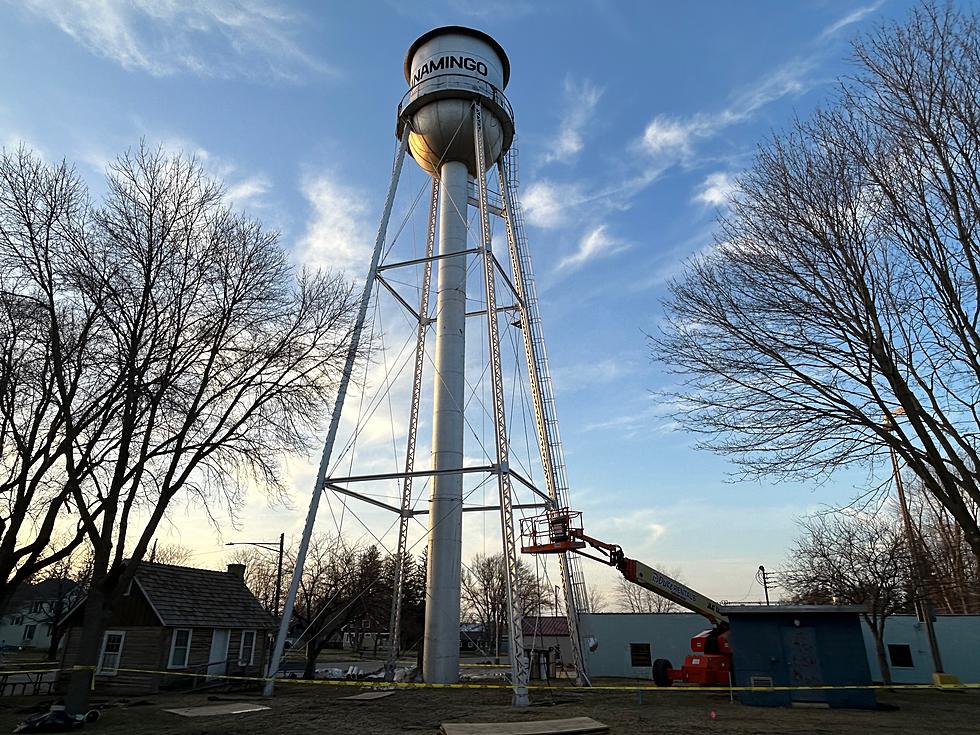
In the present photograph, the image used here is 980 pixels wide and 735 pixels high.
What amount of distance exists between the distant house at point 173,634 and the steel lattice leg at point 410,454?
18.9 ft

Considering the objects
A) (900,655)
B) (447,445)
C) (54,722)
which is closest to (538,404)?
(447,445)

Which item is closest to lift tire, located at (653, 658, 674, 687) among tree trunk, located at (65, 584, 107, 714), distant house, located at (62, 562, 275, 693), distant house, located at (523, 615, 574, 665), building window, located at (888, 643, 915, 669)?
distant house, located at (62, 562, 275, 693)

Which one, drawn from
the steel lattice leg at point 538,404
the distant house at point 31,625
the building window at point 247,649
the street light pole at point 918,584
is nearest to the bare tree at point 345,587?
the building window at point 247,649

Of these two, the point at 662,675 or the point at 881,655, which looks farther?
the point at 881,655

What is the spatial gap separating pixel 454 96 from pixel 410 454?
1026 cm

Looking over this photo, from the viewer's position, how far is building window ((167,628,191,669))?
1931cm

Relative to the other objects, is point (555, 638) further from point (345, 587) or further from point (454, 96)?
point (454, 96)

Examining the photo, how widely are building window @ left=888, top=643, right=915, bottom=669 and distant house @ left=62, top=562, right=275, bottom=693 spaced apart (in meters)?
23.1

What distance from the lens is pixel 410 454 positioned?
1748 centimetres

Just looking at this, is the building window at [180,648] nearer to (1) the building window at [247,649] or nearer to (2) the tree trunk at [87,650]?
(1) the building window at [247,649]

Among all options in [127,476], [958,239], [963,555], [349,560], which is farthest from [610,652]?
[958,239]

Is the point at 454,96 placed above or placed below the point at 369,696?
above

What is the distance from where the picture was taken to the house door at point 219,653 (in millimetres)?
20594

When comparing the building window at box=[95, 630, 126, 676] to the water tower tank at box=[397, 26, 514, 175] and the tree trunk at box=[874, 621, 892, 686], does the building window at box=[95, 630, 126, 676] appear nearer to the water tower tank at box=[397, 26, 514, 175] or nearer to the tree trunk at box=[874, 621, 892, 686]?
the water tower tank at box=[397, 26, 514, 175]
